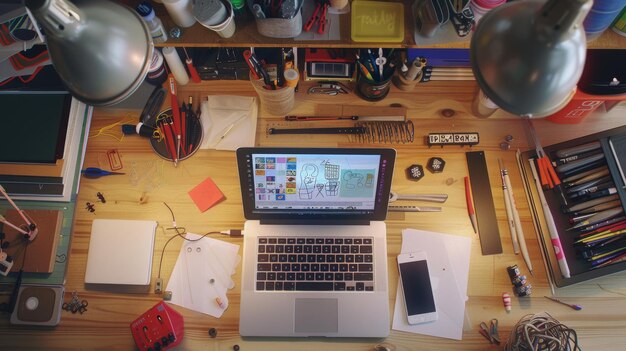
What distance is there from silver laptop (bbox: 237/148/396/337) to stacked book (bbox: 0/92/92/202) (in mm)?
516

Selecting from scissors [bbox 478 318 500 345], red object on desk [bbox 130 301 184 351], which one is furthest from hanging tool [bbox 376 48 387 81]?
red object on desk [bbox 130 301 184 351]

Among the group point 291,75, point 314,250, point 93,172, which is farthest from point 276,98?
point 93,172

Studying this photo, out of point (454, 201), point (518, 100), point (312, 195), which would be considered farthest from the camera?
point (454, 201)

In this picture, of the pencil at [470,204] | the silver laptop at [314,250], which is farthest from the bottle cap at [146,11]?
the pencil at [470,204]

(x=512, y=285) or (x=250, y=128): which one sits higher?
(x=250, y=128)

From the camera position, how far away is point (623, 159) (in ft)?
3.86

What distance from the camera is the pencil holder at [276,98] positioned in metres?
1.19

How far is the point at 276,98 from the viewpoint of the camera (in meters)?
1.21

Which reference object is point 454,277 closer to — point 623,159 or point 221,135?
point 623,159

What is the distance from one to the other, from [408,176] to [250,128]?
465 millimetres

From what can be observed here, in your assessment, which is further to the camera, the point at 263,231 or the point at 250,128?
the point at 250,128

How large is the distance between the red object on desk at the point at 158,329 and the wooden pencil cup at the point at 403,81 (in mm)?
874

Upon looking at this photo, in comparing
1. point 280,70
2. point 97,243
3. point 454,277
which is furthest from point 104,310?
point 454,277

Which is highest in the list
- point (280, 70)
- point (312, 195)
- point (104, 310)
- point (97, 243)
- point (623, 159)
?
point (280, 70)
